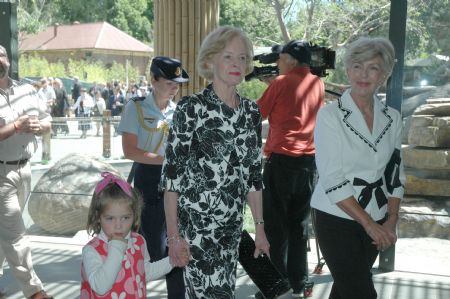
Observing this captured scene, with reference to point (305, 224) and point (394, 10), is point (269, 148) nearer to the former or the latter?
point (305, 224)

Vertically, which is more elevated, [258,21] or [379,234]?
[258,21]

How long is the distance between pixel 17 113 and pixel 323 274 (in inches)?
113

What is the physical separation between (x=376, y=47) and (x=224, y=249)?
1203 mm

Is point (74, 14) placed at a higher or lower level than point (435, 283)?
higher

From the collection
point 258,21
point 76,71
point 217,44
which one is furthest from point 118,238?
point 76,71

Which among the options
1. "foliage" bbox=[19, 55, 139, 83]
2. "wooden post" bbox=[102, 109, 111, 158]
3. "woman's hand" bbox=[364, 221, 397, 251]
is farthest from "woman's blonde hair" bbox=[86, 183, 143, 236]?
"foliage" bbox=[19, 55, 139, 83]

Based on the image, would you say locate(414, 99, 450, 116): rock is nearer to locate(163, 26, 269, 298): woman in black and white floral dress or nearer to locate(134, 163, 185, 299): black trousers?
locate(134, 163, 185, 299): black trousers

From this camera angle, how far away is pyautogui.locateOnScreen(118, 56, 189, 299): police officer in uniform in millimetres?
4062

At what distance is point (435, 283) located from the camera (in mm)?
5320

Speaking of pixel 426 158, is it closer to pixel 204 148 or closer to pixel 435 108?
pixel 435 108

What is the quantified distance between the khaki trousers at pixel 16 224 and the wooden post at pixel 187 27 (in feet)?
14.7

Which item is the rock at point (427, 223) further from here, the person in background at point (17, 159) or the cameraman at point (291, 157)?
the person in background at point (17, 159)

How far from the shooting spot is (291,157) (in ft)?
15.3

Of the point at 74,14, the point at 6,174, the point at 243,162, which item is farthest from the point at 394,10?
the point at 74,14
